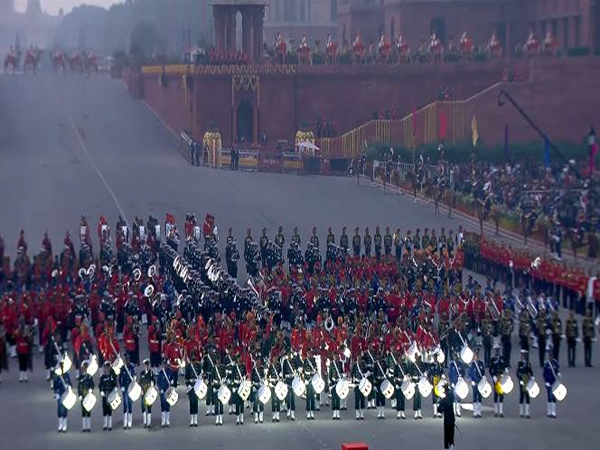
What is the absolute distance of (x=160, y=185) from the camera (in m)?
62.4

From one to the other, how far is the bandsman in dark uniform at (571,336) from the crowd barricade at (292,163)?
33515 millimetres

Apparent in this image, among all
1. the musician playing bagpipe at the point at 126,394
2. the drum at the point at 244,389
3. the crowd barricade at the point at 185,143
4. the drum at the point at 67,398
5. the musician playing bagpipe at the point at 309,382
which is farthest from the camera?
the crowd barricade at the point at 185,143

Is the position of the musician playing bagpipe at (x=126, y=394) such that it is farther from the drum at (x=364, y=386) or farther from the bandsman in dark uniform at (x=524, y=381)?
the bandsman in dark uniform at (x=524, y=381)

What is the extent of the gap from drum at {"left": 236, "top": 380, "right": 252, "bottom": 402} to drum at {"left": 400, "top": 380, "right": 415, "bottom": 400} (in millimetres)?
2542

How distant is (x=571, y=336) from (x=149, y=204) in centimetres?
2374

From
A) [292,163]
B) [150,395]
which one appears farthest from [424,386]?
[292,163]

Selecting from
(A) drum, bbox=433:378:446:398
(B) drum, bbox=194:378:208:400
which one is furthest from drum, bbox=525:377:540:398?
(B) drum, bbox=194:378:208:400

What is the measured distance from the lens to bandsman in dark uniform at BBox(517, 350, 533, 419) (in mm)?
31922

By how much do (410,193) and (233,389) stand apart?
1172 inches

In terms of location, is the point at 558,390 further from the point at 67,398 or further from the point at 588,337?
the point at 67,398

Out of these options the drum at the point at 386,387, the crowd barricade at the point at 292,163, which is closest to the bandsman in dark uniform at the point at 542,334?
the drum at the point at 386,387

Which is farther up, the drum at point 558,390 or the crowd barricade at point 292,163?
the drum at point 558,390

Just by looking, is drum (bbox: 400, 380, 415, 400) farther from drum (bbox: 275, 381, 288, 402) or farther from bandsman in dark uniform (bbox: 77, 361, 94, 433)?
bandsman in dark uniform (bbox: 77, 361, 94, 433)

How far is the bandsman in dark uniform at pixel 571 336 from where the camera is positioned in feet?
119
